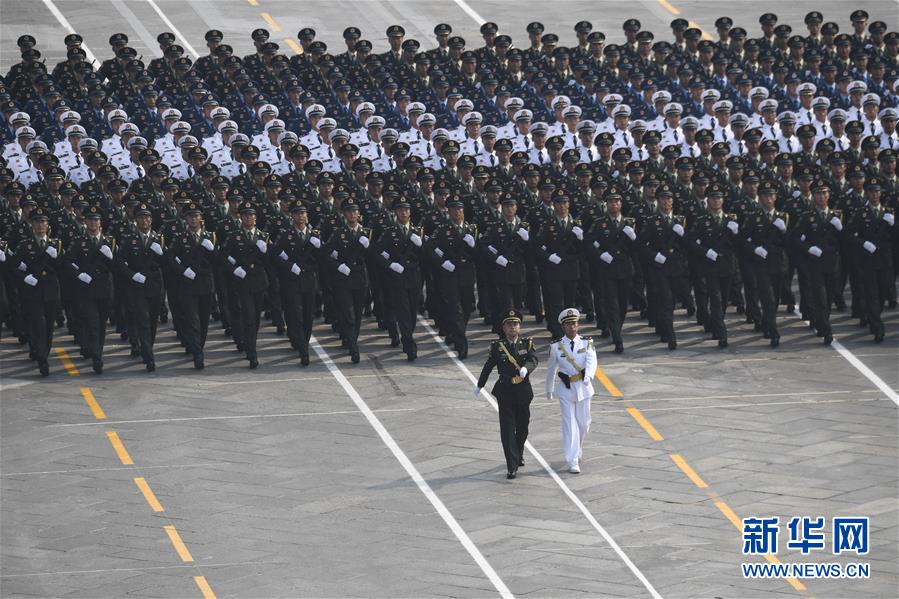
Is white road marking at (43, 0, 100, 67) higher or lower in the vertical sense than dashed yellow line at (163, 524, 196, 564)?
higher

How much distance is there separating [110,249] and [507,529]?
30.2 ft

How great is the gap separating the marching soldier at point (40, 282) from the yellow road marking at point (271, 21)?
1763cm

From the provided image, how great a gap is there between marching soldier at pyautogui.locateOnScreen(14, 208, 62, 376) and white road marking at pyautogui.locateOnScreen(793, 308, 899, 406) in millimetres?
11643

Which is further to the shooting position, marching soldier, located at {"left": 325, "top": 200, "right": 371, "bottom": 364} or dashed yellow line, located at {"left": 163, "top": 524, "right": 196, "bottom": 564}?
marching soldier, located at {"left": 325, "top": 200, "right": 371, "bottom": 364}

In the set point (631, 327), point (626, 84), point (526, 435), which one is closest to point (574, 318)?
point (526, 435)

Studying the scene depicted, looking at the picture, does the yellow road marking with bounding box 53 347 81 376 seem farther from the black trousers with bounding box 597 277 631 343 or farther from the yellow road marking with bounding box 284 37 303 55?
the yellow road marking with bounding box 284 37 303 55

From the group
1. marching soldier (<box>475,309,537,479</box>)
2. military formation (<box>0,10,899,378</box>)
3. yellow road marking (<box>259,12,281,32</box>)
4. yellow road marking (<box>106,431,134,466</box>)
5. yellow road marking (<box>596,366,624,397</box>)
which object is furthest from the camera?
yellow road marking (<box>259,12,281,32</box>)

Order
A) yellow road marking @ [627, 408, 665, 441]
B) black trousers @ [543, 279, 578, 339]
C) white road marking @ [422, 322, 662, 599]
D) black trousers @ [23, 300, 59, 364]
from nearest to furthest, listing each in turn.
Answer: white road marking @ [422, 322, 662, 599], yellow road marking @ [627, 408, 665, 441], black trousers @ [23, 300, 59, 364], black trousers @ [543, 279, 578, 339]

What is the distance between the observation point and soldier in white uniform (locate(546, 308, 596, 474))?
1110 inches

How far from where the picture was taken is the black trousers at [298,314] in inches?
1312

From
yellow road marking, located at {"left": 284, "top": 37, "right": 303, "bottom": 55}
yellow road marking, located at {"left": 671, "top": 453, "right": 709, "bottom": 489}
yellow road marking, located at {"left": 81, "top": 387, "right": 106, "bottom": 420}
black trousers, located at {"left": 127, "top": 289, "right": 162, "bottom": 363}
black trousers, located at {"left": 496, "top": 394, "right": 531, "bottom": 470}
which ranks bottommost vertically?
yellow road marking, located at {"left": 671, "top": 453, "right": 709, "bottom": 489}

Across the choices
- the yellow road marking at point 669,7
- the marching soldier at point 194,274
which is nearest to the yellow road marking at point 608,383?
the marching soldier at point 194,274

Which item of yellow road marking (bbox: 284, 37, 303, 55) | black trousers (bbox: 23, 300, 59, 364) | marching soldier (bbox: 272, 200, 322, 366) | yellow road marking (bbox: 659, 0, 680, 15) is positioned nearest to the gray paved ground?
black trousers (bbox: 23, 300, 59, 364)

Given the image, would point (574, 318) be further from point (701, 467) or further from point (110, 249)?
point (110, 249)
